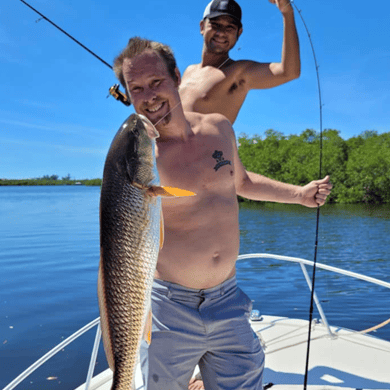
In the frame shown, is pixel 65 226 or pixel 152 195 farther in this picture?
pixel 65 226

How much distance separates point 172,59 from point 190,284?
50.6 inches

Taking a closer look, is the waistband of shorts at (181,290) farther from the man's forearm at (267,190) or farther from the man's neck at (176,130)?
the man's neck at (176,130)

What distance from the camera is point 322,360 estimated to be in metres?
4.66

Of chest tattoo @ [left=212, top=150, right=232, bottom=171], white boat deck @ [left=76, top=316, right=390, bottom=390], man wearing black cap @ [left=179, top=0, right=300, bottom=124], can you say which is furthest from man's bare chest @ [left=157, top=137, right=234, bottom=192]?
white boat deck @ [left=76, top=316, right=390, bottom=390]

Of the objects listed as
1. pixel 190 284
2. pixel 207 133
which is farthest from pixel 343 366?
pixel 207 133

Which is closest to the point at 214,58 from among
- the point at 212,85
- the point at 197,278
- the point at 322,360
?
the point at 212,85

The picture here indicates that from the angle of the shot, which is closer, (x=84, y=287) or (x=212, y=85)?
(x=212, y=85)

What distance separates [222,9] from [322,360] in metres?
3.84

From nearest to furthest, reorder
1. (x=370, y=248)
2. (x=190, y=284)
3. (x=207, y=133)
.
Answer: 1. (x=190, y=284)
2. (x=207, y=133)
3. (x=370, y=248)

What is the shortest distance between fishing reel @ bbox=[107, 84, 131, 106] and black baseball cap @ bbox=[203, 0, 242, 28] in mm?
1708

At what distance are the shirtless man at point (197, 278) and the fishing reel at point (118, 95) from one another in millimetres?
155

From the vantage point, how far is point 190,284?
242 cm

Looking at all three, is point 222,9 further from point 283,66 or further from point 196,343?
point 196,343

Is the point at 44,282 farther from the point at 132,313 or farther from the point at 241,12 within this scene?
the point at 132,313
